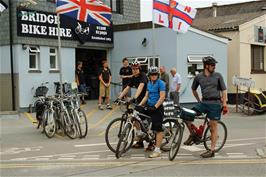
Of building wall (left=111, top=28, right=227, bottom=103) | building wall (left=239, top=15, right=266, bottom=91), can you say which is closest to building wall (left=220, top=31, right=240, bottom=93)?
building wall (left=239, top=15, right=266, bottom=91)

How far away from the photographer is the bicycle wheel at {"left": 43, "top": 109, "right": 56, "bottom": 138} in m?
12.1

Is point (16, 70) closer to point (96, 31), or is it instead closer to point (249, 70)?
point (96, 31)

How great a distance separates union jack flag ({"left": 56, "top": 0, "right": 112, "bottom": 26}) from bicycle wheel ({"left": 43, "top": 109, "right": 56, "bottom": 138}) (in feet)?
9.28

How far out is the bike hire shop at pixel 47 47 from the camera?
17.5m

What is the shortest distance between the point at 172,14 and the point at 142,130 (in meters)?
7.26

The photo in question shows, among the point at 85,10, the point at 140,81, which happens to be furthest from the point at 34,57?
the point at 140,81

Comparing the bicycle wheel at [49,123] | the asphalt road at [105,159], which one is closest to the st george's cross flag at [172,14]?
the asphalt road at [105,159]

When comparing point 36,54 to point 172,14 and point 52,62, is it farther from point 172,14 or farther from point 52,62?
point 172,14

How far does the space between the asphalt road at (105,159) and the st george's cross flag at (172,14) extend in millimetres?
4394

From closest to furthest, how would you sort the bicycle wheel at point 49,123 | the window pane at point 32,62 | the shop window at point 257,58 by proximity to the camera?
the bicycle wheel at point 49,123
the window pane at point 32,62
the shop window at point 257,58

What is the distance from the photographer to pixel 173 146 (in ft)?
28.2

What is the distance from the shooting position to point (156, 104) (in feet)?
29.1

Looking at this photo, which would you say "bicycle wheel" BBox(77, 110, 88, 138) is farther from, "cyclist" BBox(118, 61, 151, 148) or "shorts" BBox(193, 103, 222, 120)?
"shorts" BBox(193, 103, 222, 120)

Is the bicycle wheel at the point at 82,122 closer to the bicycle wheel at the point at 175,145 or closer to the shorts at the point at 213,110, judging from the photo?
the bicycle wheel at the point at 175,145
